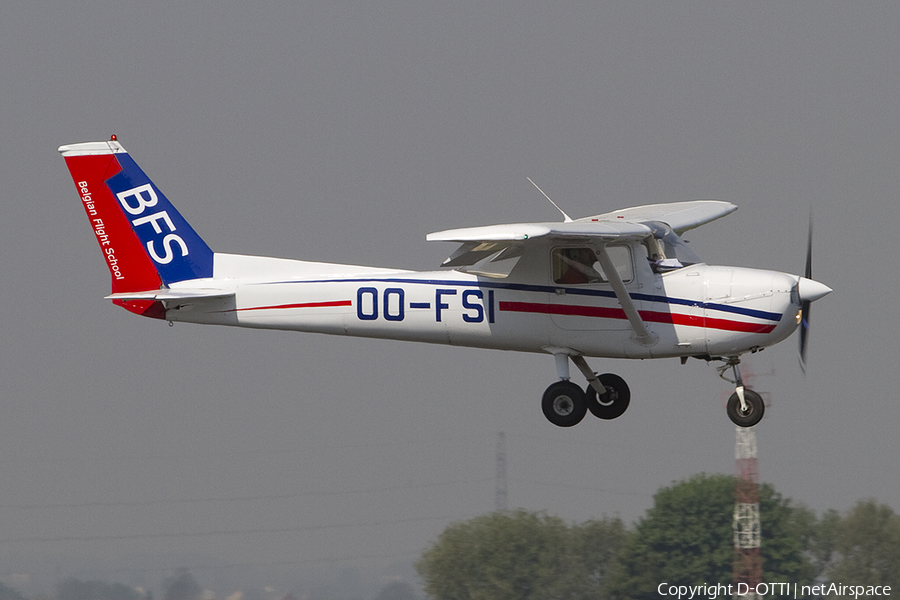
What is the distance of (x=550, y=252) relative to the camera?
58.5 feet

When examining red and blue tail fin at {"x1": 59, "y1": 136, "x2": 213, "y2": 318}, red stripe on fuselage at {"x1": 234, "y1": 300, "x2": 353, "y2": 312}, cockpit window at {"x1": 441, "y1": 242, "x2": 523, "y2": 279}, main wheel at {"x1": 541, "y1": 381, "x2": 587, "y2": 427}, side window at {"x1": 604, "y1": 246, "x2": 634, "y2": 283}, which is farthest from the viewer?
red and blue tail fin at {"x1": 59, "y1": 136, "x2": 213, "y2": 318}

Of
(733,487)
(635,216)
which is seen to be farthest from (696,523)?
(635,216)

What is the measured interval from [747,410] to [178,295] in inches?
320

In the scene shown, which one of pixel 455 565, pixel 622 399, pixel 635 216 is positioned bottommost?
pixel 455 565

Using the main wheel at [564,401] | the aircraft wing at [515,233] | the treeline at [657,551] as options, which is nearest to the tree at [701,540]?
the treeline at [657,551]

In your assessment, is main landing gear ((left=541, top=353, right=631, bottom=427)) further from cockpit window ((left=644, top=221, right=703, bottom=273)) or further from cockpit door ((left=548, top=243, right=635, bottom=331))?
cockpit window ((left=644, top=221, right=703, bottom=273))

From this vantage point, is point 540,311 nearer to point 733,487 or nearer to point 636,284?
point 636,284

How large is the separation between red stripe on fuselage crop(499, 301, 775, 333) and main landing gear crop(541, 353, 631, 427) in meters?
0.70

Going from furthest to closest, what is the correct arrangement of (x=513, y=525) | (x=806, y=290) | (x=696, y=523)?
1. (x=696, y=523)
2. (x=513, y=525)
3. (x=806, y=290)

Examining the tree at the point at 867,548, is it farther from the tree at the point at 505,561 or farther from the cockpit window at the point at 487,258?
the cockpit window at the point at 487,258

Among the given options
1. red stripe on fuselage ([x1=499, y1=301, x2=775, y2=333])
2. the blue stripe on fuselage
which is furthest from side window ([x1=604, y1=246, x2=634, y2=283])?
red stripe on fuselage ([x1=499, y1=301, x2=775, y2=333])

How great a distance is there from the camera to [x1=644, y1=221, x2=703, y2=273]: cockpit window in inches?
697

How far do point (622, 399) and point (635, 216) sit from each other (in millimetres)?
3073

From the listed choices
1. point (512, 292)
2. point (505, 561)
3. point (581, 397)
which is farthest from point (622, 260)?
point (505, 561)
